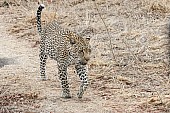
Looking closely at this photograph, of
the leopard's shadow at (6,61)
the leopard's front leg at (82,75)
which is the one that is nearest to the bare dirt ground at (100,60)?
the leopard's shadow at (6,61)

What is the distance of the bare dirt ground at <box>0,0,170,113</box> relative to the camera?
22.5ft

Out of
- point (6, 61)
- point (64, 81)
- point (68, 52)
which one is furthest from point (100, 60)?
point (68, 52)

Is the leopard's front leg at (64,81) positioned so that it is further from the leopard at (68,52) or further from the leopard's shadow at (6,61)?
the leopard's shadow at (6,61)

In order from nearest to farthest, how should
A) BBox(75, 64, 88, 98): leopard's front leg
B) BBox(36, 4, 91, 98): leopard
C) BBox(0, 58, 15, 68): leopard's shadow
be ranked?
BBox(36, 4, 91, 98): leopard < BBox(75, 64, 88, 98): leopard's front leg < BBox(0, 58, 15, 68): leopard's shadow

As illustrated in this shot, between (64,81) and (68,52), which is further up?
(68,52)

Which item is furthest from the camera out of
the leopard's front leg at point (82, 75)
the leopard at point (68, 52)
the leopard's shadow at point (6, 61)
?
the leopard's shadow at point (6, 61)

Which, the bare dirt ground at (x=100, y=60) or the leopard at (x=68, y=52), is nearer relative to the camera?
the leopard at (x=68, y=52)

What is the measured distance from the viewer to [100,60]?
29.7 feet

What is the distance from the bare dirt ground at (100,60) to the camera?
6871 mm

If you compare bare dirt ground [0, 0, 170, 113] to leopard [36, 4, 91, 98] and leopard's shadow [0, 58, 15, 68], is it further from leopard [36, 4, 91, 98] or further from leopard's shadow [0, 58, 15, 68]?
leopard [36, 4, 91, 98]

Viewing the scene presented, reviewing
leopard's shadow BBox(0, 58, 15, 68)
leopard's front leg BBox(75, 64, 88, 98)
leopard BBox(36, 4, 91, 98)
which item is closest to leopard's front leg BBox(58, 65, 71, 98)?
leopard BBox(36, 4, 91, 98)

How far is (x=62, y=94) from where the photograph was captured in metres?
7.15

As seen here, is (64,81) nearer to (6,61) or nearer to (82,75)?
(82,75)

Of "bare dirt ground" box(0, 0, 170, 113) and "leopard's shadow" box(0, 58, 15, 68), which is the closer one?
"bare dirt ground" box(0, 0, 170, 113)
